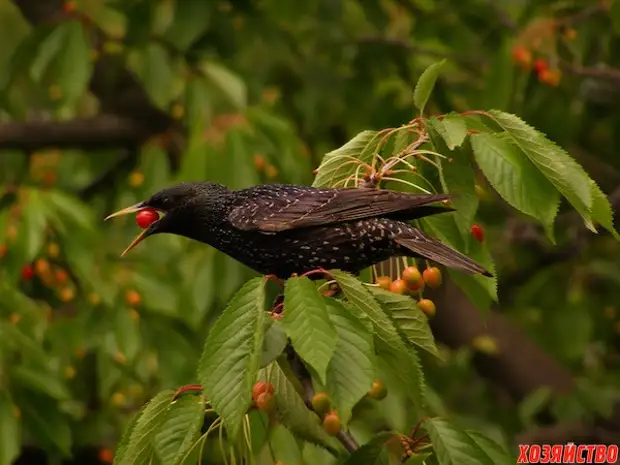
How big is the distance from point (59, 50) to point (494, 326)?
3148 millimetres

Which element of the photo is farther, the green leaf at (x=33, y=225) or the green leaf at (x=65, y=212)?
the green leaf at (x=65, y=212)

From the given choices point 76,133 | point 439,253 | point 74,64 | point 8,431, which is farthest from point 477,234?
point 76,133

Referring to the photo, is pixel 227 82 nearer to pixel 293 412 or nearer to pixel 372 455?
pixel 293 412

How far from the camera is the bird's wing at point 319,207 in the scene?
2.99 m

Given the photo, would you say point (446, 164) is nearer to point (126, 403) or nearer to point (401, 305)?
point (401, 305)

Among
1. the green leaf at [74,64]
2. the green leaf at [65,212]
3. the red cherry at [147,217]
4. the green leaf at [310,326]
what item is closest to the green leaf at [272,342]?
the green leaf at [310,326]

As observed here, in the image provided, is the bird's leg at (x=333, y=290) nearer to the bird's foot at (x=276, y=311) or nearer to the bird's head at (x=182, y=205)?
the bird's foot at (x=276, y=311)

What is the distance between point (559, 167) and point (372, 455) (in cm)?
79

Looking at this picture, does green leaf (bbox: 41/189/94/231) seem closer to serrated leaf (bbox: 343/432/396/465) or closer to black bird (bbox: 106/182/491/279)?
black bird (bbox: 106/182/491/279)

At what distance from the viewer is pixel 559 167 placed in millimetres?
2713

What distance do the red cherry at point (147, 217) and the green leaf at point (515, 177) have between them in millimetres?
1097

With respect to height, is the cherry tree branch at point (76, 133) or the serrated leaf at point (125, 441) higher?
the serrated leaf at point (125, 441)

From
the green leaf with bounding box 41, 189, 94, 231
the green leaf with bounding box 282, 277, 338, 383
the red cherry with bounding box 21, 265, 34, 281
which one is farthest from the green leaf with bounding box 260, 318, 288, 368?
the red cherry with bounding box 21, 265, 34, 281

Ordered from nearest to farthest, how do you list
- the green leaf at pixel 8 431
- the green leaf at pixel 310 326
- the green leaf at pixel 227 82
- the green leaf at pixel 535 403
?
1. the green leaf at pixel 310 326
2. the green leaf at pixel 8 431
3. the green leaf at pixel 227 82
4. the green leaf at pixel 535 403
